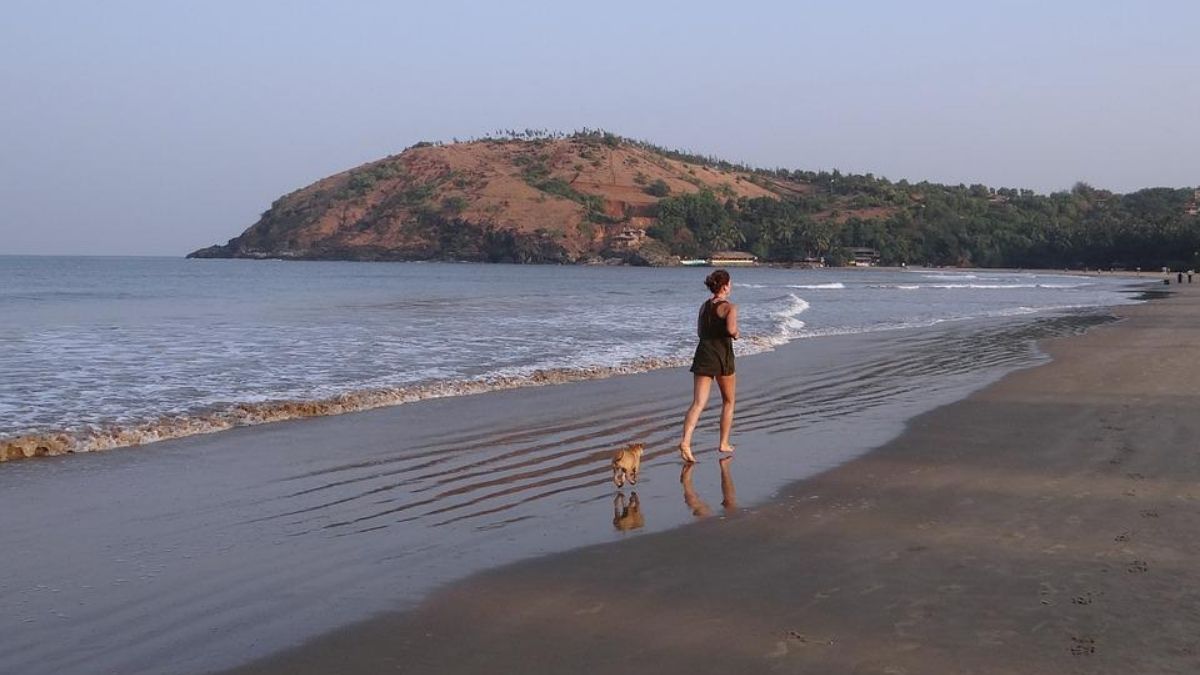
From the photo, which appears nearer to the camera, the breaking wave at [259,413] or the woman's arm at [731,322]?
the woman's arm at [731,322]

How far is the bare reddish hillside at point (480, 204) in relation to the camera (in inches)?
6063

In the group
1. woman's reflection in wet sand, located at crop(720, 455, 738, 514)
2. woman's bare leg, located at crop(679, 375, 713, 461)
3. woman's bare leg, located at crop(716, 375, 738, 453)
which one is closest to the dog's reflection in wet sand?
woman's reflection in wet sand, located at crop(720, 455, 738, 514)

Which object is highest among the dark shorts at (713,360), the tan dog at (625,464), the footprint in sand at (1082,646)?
the dark shorts at (713,360)

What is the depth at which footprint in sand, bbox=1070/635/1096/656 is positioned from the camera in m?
4.38

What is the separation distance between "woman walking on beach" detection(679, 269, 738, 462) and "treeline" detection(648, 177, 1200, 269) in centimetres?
12667

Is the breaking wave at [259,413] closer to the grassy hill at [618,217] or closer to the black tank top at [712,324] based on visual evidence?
the black tank top at [712,324]

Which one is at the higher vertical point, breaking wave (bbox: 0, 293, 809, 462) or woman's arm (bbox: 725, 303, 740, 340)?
woman's arm (bbox: 725, 303, 740, 340)

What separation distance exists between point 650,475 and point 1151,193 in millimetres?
206124

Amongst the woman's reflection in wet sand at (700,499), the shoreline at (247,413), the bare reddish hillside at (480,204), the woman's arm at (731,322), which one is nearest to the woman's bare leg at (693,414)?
the woman's reflection in wet sand at (700,499)

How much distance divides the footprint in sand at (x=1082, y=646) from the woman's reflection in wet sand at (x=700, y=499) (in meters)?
2.80

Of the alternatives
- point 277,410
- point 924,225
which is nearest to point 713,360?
point 277,410

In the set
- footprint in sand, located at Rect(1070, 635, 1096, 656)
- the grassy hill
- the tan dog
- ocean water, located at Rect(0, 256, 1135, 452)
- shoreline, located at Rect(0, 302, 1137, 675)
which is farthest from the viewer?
the grassy hill

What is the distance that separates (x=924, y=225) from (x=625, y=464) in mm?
161052

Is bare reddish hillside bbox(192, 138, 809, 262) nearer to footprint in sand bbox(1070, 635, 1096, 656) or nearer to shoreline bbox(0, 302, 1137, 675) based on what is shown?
shoreline bbox(0, 302, 1137, 675)
